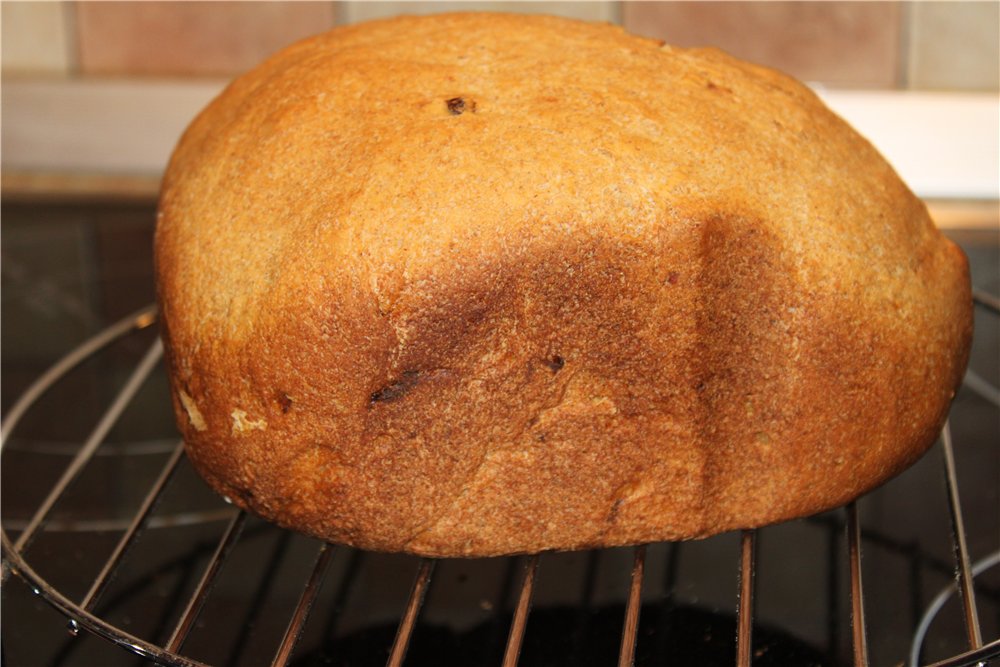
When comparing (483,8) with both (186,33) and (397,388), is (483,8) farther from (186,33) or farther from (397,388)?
(397,388)

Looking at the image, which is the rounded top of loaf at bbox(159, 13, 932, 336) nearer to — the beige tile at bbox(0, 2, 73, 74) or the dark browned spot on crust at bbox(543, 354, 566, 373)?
the dark browned spot on crust at bbox(543, 354, 566, 373)

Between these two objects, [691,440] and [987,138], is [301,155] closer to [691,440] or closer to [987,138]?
[691,440]

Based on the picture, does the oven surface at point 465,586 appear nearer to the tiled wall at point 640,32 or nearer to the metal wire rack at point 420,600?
the metal wire rack at point 420,600

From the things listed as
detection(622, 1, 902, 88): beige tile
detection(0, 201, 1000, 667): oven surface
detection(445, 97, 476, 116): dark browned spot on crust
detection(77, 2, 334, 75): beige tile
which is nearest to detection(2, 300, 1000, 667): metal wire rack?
detection(0, 201, 1000, 667): oven surface

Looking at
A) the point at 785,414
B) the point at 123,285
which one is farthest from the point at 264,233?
the point at 123,285

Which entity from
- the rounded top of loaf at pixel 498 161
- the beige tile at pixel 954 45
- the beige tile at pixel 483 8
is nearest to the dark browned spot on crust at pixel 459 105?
the rounded top of loaf at pixel 498 161
